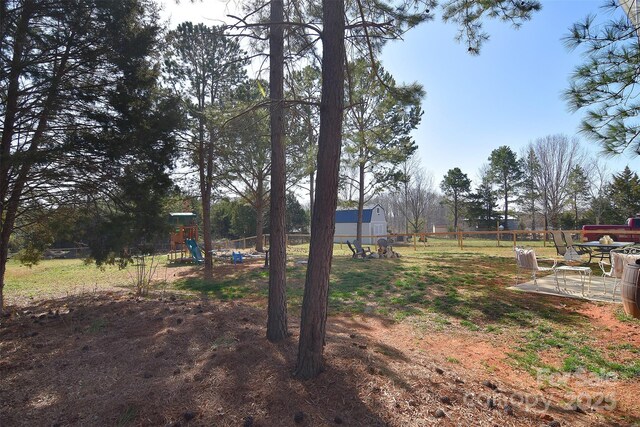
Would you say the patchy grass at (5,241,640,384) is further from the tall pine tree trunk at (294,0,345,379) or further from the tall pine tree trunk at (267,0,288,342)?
the tall pine tree trunk at (294,0,345,379)

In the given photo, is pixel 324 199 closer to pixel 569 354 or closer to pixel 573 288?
pixel 569 354

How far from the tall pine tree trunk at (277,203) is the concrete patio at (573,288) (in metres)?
5.95

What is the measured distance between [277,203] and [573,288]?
7.05 m

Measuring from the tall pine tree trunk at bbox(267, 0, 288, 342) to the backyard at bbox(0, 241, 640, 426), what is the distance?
0.30 metres

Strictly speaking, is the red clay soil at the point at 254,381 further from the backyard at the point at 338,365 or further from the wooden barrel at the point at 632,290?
the wooden barrel at the point at 632,290

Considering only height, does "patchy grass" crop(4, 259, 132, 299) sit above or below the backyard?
below

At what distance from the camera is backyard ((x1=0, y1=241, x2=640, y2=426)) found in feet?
8.75

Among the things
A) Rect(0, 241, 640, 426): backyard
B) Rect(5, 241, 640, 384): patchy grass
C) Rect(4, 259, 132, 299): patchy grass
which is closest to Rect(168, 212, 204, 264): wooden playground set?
Rect(4, 259, 132, 299): patchy grass

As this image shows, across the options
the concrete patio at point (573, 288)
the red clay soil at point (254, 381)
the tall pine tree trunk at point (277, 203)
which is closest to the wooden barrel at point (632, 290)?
the red clay soil at point (254, 381)

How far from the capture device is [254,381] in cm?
302

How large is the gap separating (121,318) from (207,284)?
451 centimetres

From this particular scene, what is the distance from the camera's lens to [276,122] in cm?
439

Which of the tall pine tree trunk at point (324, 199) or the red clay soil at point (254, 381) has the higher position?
the tall pine tree trunk at point (324, 199)

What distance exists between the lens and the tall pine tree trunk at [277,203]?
407 centimetres
